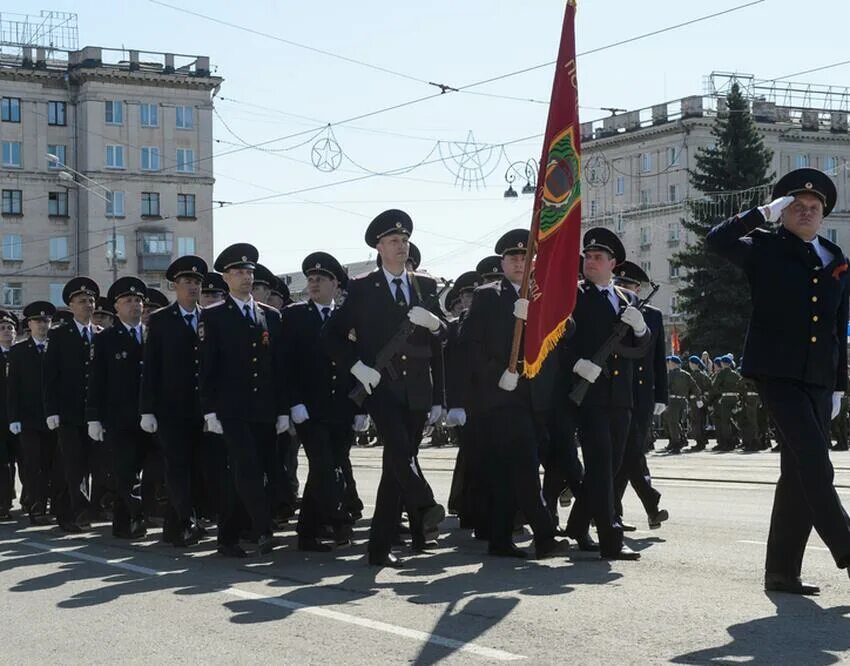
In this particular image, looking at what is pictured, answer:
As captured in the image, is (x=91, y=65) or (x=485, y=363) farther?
(x=91, y=65)

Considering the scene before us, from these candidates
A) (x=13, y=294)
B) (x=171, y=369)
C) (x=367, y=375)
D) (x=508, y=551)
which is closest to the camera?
(x=367, y=375)

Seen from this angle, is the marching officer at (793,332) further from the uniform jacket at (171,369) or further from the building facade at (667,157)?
the building facade at (667,157)

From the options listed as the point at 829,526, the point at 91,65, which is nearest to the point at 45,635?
the point at 829,526

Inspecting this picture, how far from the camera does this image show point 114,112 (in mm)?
94250

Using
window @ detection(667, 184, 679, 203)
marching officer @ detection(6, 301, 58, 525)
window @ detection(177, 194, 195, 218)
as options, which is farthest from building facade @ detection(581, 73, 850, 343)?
marching officer @ detection(6, 301, 58, 525)

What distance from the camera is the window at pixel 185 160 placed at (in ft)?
316

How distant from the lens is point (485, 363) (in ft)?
35.4

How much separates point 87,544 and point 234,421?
2.11 meters

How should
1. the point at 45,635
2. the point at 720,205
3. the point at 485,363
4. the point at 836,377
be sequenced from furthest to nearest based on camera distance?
the point at 720,205
the point at 485,363
the point at 836,377
the point at 45,635

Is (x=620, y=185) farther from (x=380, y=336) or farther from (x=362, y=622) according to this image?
A: (x=362, y=622)

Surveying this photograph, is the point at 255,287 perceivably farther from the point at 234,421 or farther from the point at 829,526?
the point at 829,526

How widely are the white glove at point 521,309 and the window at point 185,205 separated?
8739 cm

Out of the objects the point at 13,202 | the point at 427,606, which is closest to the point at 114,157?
the point at 13,202

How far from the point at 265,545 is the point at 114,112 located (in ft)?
281
